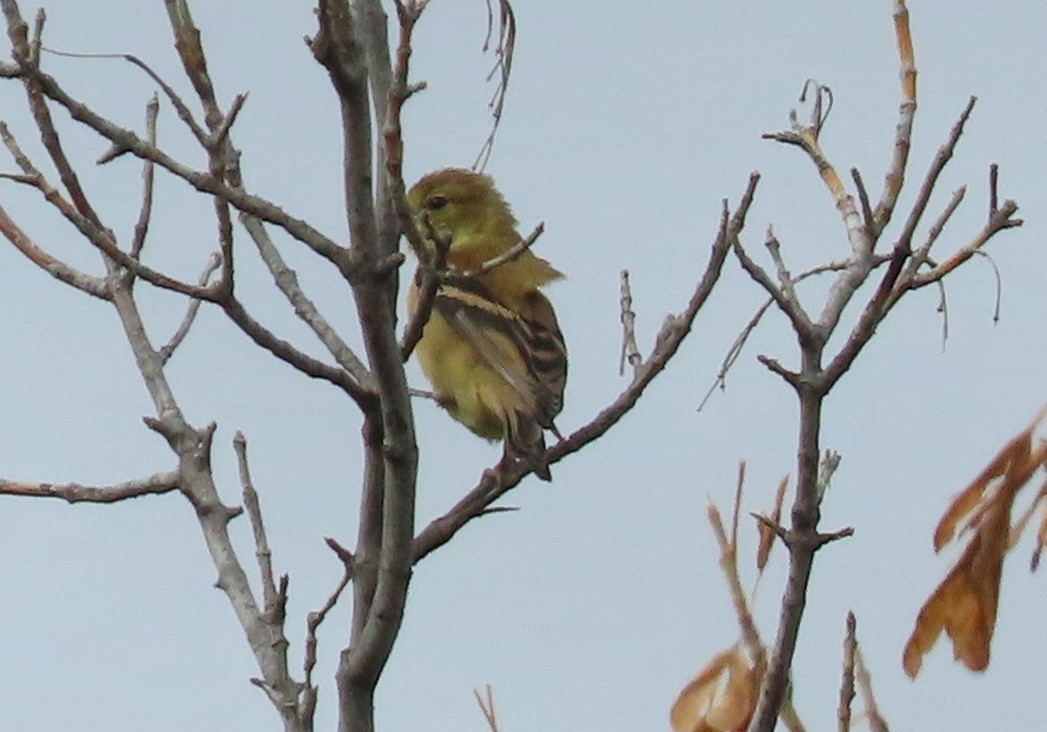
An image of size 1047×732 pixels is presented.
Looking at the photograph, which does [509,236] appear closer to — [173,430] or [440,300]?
[440,300]

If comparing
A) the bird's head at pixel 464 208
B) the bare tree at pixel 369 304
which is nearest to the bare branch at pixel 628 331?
the bare tree at pixel 369 304

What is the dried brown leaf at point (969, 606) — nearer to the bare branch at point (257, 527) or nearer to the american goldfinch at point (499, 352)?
the bare branch at point (257, 527)

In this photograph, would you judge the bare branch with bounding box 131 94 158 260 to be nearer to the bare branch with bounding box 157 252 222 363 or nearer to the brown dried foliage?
the bare branch with bounding box 157 252 222 363

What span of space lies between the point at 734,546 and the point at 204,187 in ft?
4.12

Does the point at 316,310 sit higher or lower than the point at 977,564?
higher

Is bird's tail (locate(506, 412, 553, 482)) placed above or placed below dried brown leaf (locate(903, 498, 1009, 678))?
above

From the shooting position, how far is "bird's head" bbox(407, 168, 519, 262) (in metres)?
7.80

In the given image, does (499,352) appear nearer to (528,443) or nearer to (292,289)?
(528,443)

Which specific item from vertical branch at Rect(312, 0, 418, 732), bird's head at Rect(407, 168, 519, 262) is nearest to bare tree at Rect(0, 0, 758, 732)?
vertical branch at Rect(312, 0, 418, 732)

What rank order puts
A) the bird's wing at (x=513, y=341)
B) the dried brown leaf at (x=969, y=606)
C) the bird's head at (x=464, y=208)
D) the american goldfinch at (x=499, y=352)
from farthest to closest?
the bird's head at (x=464, y=208)
the bird's wing at (x=513, y=341)
the american goldfinch at (x=499, y=352)
the dried brown leaf at (x=969, y=606)

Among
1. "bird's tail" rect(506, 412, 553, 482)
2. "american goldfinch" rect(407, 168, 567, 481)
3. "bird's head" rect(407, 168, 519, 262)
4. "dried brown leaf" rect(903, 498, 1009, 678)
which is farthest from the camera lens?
"bird's head" rect(407, 168, 519, 262)

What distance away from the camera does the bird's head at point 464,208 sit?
7.80 metres

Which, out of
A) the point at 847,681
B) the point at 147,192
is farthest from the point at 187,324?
the point at 847,681

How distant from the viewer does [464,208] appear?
7.86 metres
